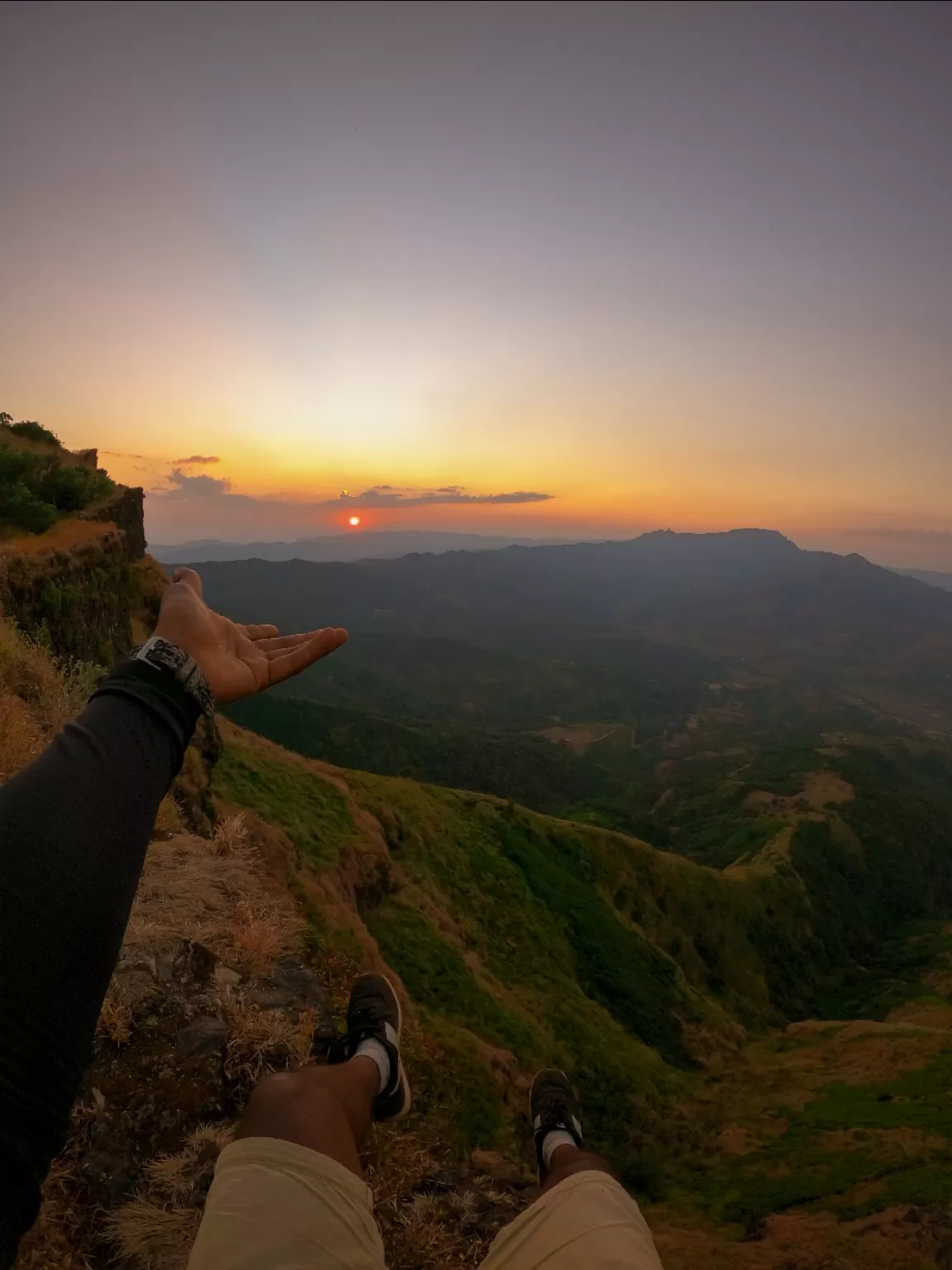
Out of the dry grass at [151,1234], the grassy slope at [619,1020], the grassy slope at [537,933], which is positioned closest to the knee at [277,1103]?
the dry grass at [151,1234]

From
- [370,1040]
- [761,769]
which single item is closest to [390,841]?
[370,1040]

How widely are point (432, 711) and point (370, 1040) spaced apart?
185 meters

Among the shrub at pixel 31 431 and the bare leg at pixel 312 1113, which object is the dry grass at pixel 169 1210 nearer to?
the bare leg at pixel 312 1113

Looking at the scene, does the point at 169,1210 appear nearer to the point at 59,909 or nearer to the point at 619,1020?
the point at 59,909

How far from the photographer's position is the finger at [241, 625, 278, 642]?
390cm

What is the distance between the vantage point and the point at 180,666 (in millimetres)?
2809

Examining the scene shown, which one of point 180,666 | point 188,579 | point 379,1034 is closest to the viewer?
point 180,666

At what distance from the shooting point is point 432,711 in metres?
188

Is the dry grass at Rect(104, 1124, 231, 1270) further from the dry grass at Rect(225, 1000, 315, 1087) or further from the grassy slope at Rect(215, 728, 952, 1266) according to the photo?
the grassy slope at Rect(215, 728, 952, 1266)

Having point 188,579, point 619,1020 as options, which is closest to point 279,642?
point 188,579

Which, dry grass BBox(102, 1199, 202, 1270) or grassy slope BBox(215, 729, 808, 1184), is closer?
dry grass BBox(102, 1199, 202, 1270)

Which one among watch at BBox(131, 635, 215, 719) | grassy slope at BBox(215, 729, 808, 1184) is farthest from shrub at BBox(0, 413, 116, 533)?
watch at BBox(131, 635, 215, 719)

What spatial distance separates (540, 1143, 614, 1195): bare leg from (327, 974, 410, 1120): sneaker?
1.15 meters

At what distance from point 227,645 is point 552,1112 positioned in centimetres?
591
